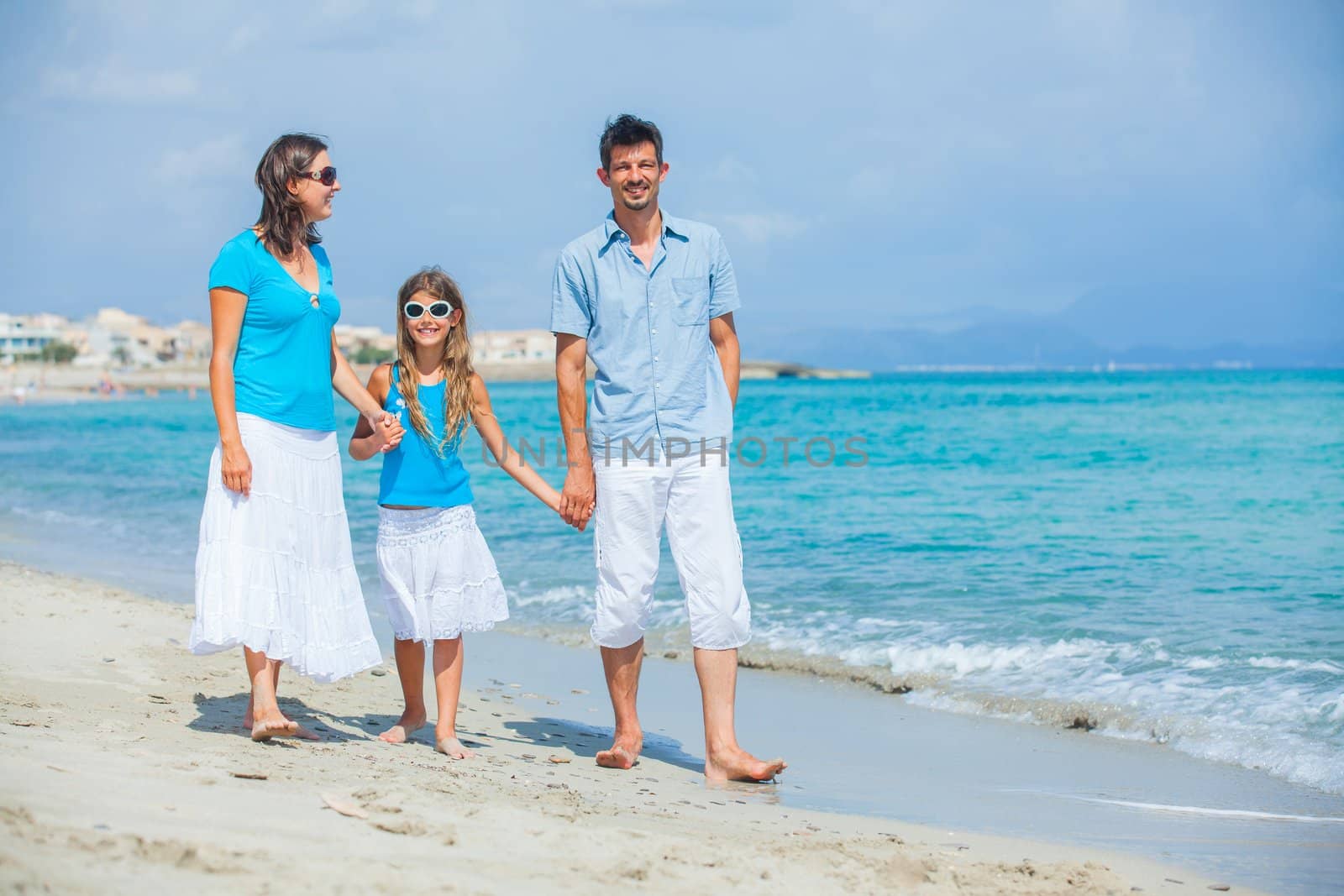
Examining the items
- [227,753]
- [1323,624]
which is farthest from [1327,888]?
[1323,624]

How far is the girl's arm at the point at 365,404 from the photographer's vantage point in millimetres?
4051

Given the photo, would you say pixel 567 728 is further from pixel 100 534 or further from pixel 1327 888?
pixel 100 534

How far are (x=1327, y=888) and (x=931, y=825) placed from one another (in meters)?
1.03

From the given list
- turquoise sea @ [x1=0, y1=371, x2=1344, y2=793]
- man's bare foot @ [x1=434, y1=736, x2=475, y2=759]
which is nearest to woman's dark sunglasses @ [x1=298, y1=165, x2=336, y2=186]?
man's bare foot @ [x1=434, y1=736, x2=475, y2=759]

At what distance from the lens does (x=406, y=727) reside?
4.34 m

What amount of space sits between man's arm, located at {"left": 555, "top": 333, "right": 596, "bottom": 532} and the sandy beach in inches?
35.3

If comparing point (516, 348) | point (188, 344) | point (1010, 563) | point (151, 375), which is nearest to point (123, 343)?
point (188, 344)

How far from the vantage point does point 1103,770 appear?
444 cm

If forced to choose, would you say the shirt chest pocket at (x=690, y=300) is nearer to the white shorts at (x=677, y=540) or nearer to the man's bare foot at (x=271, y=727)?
the white shorts at (x=677, y=540)

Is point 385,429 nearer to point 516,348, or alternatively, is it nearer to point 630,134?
point 630,134

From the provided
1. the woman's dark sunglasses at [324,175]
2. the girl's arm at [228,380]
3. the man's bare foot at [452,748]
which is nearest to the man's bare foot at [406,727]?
the man's bare foot at [452,748]

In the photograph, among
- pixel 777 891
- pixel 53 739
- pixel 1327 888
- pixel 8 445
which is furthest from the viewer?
pixel 8 445

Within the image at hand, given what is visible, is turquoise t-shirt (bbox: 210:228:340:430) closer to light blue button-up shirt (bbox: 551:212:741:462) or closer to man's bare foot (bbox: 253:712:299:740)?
light blue button-up shirt (bbox: 551:212:741:462)

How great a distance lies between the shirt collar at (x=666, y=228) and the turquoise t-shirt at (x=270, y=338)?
3.24 ft
